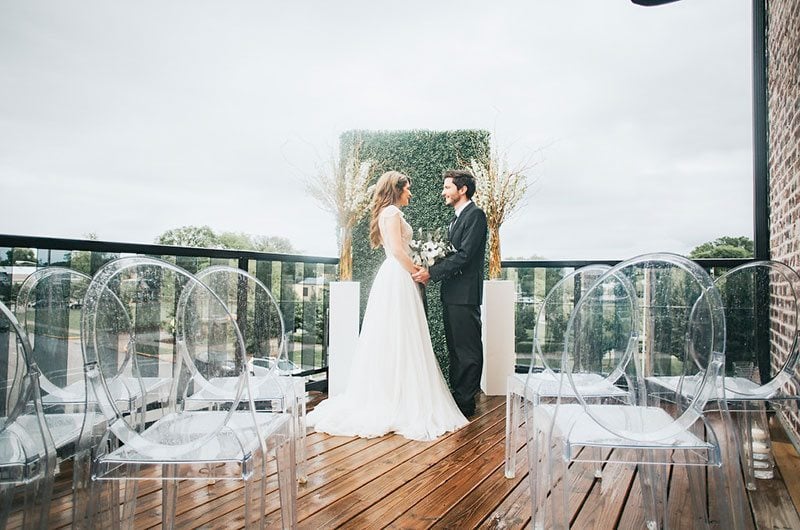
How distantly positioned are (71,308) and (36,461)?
1086mm

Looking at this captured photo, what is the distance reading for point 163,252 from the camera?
10.0ft

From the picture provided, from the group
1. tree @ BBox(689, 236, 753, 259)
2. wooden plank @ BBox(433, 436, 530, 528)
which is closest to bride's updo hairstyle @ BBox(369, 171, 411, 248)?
wooden plank @ BBox(433, 436, 530, 528)

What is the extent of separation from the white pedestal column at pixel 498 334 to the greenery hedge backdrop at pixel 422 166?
19.8 inches

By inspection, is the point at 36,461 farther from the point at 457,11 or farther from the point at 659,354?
the point at 457,11

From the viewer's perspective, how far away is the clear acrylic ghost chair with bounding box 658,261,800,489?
211 cm

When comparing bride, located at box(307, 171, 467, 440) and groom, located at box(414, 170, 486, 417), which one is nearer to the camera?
bride, located at box(307, 171, 467, 440)

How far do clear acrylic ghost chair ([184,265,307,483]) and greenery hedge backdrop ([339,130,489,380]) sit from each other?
2655mm

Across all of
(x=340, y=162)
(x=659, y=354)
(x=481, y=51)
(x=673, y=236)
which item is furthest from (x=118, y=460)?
(x=481, y=51)

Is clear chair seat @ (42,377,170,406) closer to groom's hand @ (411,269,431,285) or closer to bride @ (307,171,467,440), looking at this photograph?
bride @ (307,171,467,440)

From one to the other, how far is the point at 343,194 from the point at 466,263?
1423 millimetres

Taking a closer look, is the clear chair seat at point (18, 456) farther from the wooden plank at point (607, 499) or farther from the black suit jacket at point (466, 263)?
the black suit jacket at point (466, 263)

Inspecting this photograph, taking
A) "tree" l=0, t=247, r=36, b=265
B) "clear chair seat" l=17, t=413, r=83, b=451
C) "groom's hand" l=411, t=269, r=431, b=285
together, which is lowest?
"clear chair seat" l=17, t=413, r=83, b=451

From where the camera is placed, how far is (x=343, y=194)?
183 inches

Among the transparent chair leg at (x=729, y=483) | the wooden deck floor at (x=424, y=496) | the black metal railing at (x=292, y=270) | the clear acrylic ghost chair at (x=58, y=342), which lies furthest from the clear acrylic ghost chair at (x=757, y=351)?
the clear acrylic ghost chair at (x=58, y=342)
